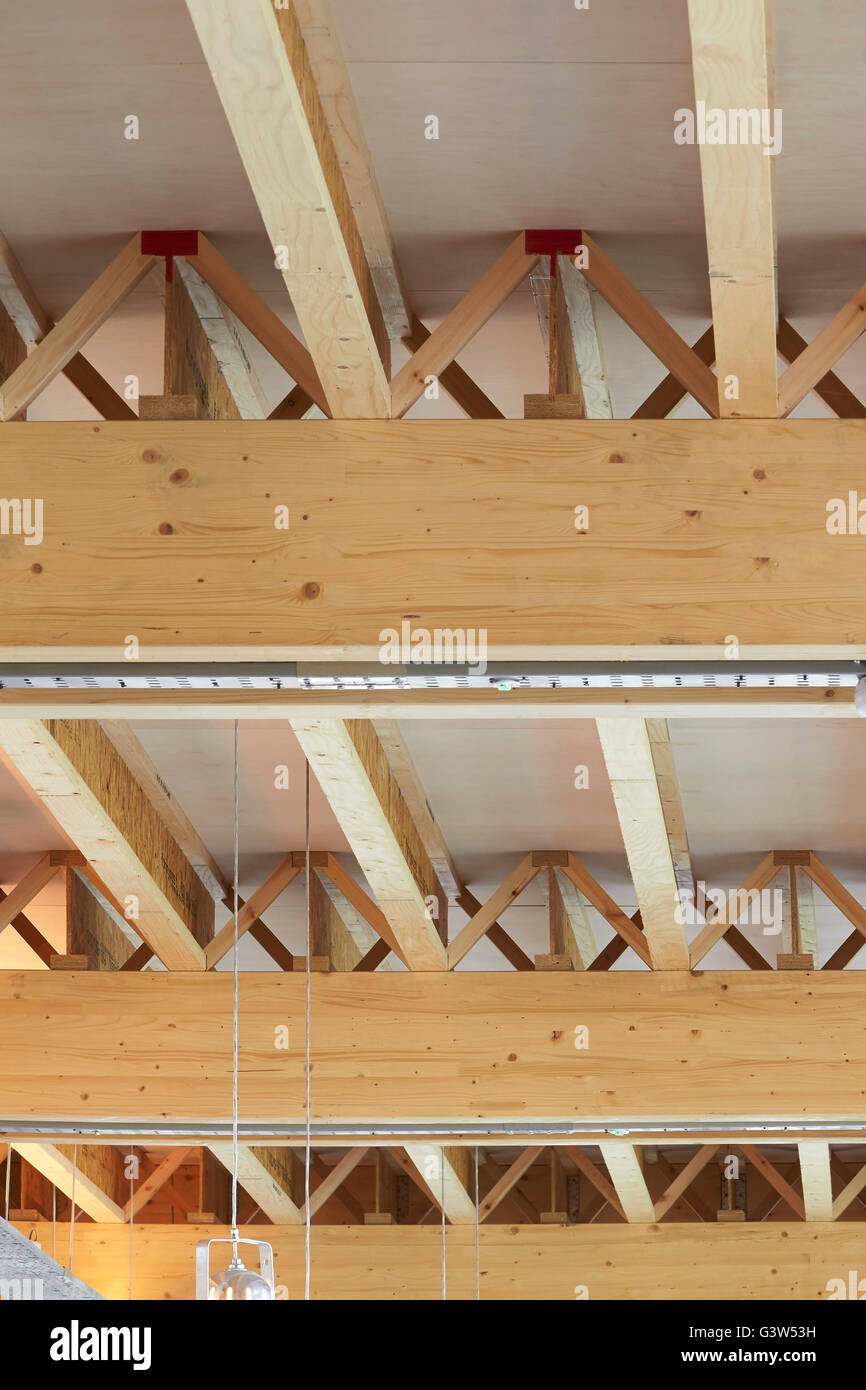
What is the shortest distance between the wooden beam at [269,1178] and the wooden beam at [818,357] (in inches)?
207

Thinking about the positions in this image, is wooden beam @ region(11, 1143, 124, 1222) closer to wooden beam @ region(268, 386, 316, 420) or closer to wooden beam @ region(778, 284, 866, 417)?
wooden beam @ region(268, 386, 316, 420)

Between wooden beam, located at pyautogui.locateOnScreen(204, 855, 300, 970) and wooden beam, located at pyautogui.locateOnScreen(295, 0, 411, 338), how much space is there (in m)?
3.02

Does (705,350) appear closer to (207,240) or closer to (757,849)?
(207,240)

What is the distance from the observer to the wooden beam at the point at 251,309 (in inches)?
182

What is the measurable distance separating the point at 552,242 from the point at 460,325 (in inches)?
12.2

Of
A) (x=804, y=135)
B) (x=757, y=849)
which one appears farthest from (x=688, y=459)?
(x=757, y=849)

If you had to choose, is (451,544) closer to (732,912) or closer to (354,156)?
(354,156)

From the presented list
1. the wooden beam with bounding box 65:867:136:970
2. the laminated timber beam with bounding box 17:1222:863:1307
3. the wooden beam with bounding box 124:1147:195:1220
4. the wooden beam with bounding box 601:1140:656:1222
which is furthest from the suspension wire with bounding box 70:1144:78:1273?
the wooden beam with bounding box 601:1140:656:1222

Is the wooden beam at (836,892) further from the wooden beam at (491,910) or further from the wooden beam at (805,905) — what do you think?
the wooden beam at (491,910)

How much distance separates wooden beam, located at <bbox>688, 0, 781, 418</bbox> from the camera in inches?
136

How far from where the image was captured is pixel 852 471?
174 inches

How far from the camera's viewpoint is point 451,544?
174 inches

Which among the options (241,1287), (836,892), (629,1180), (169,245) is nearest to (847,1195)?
(629,1180)

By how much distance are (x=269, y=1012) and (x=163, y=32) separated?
4103 mm
